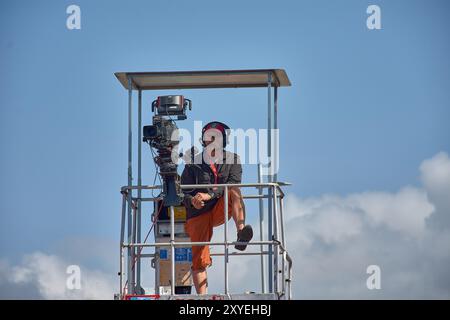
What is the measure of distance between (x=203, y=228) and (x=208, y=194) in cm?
74

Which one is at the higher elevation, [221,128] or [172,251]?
[221,128]

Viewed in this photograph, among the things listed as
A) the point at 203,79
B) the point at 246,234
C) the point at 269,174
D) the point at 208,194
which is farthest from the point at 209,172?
the point at 203,79

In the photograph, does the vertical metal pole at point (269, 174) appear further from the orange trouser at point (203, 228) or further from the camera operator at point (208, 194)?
the orange trouser at point (203, 228)

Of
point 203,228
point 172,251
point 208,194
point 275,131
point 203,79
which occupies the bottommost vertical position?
point 172,251

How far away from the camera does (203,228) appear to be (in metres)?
33.5

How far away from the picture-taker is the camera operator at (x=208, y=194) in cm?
3294

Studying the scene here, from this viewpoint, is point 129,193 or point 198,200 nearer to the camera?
point 198,200

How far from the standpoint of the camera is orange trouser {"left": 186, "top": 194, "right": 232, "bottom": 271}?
109 ft

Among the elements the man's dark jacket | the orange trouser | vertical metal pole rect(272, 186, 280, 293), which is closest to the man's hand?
the man's dark jacket

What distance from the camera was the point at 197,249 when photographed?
33.3 meters

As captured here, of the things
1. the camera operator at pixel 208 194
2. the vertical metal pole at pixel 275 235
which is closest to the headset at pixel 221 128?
the camera operator at pixel 208 194

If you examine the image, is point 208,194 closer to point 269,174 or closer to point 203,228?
point 203,228

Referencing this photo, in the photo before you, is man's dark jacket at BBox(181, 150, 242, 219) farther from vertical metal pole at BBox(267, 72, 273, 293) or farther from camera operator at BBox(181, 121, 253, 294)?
vertical metal pole at BBox(267, 72, 273, 293)
